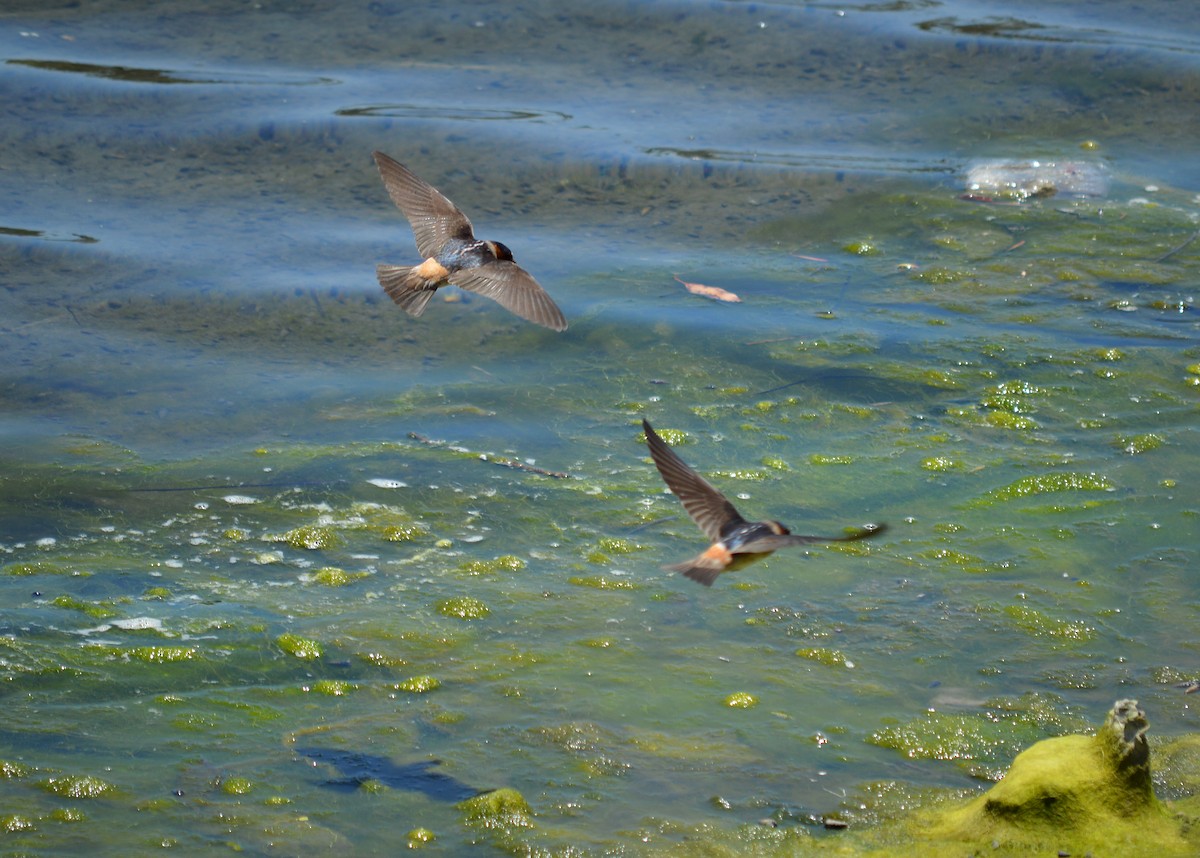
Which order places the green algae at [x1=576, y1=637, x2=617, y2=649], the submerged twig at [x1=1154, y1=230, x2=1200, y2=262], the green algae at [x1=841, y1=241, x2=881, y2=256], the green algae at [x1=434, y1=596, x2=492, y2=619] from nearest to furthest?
the green algae at [x1=576, y1=637, x2=617, y2=649], the green algae at [x1=434, y1=596, x2=492, y2=619], the submerged twig at [x1=1154, y1=230, x2=1200, y2=262], the green algae at [x1=841, y1=241, x2=881, y2=256]

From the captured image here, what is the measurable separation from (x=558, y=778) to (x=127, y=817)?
100 cm

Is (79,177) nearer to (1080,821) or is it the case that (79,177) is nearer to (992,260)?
(992,260)

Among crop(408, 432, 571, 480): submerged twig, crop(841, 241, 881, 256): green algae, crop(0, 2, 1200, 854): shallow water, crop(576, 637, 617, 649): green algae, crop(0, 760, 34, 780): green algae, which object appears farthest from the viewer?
crop(841, 241, 881, 256): green algae

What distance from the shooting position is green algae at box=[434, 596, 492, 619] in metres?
4.14

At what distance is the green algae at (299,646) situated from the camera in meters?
3.88

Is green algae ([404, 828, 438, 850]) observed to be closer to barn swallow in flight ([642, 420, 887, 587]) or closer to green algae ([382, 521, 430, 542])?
barn swallow in flight ([642, 420, 887, 587])

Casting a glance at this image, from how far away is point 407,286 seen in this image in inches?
181

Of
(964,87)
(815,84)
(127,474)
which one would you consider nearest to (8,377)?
(127,474)

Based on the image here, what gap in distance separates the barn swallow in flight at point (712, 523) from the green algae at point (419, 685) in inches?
30.6

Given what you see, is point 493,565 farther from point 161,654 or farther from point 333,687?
point 161,654

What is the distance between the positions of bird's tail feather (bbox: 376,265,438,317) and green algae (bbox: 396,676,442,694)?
133 centimetres

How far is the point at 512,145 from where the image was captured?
306 inches

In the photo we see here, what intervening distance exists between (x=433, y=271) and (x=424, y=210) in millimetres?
437

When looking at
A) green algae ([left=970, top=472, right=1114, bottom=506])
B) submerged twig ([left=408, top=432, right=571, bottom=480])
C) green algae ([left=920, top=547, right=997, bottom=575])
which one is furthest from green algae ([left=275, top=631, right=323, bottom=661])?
green algae ([left=970, top=472, right=1114, bottom=506])
